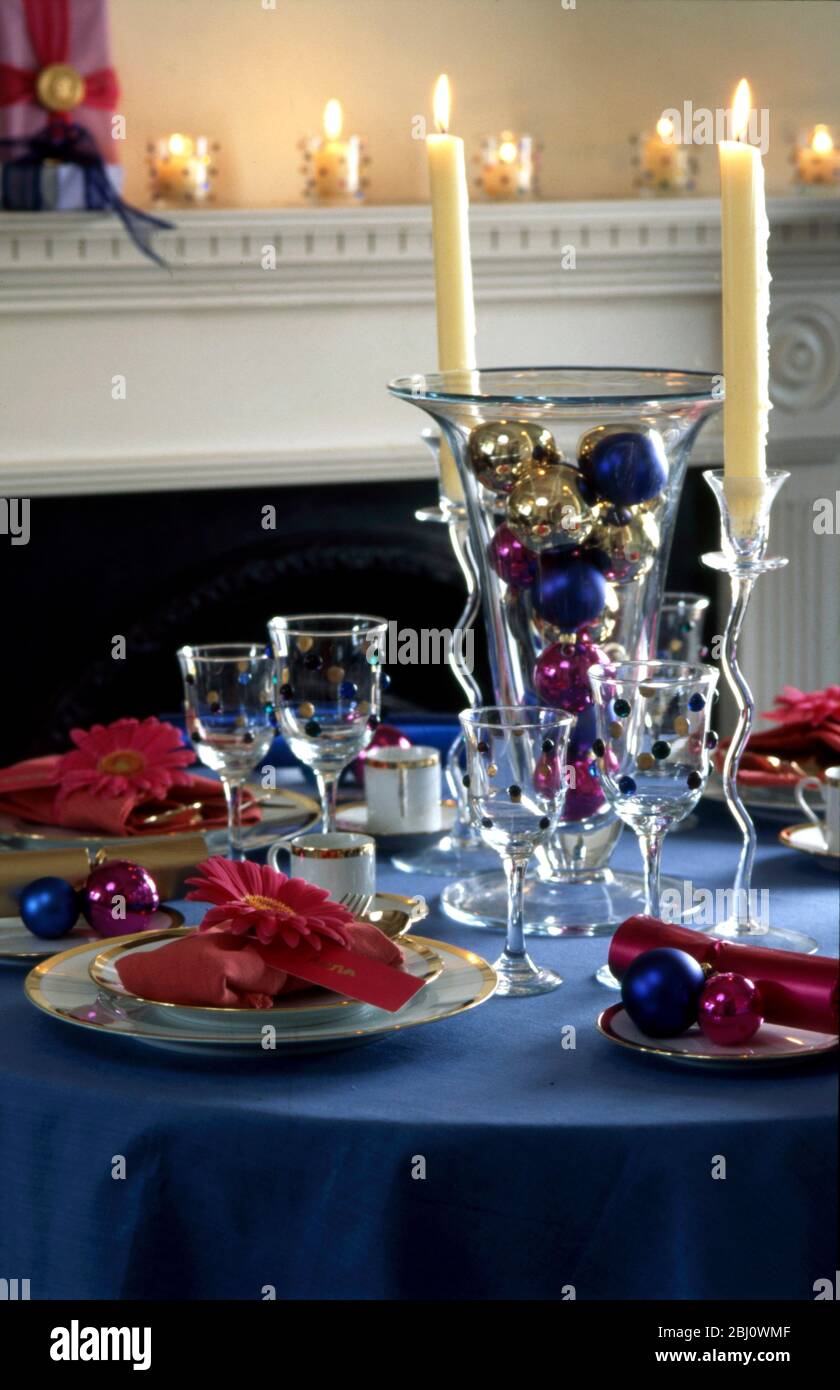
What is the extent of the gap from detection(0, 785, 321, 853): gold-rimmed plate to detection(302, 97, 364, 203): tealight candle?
69.2 inches

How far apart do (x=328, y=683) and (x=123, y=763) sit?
0.26 metres

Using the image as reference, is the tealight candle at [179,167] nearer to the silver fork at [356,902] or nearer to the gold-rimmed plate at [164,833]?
the gold-rimmed plate at [164,833]

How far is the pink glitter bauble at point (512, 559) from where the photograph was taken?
1.24 m

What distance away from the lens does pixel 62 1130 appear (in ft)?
3.07

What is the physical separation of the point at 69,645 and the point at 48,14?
41.8 inches

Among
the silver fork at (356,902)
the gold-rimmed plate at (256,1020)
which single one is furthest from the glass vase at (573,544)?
the gold-rimmed plate at (256,1020)

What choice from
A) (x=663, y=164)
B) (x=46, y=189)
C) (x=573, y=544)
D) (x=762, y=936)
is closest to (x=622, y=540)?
(x=573, y=544)

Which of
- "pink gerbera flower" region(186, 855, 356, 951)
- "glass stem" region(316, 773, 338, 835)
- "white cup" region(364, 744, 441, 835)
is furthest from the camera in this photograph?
"white cup" region(364, 744, 441, 835)

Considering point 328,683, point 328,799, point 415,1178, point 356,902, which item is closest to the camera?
point 415,1178

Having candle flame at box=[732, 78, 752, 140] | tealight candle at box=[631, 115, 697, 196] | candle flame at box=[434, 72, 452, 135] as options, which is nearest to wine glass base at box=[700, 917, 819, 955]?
candle flame at box=[732, 78, 752, 140]

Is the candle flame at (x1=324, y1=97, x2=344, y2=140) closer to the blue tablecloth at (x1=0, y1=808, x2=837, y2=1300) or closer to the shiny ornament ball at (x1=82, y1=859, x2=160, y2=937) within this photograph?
the shiny ornament ball at (x1=82, y1=859, x2=160, y2=937)

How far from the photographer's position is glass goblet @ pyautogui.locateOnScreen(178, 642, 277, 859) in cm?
130

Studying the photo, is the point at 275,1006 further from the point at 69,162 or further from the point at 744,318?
the point at 69,162

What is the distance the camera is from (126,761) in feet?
4.75
